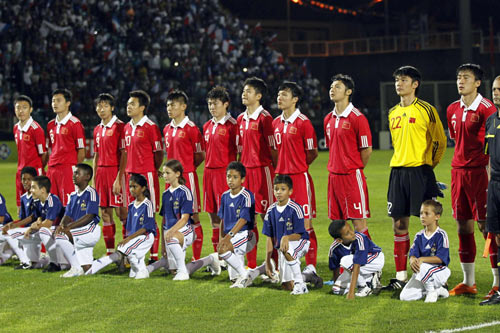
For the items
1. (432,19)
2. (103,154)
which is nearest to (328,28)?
(432,19)

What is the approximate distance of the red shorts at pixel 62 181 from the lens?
31.3ft

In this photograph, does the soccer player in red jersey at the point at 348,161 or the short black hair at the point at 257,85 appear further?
the short black hair at the point at 257,85

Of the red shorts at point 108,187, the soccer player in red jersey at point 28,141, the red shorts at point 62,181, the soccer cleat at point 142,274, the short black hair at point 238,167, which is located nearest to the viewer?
the short black hair at point 238,167

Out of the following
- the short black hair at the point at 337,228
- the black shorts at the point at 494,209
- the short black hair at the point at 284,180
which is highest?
the short black hair at the point at 284,180

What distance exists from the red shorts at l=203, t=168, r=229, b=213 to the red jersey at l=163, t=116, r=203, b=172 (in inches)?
14.6

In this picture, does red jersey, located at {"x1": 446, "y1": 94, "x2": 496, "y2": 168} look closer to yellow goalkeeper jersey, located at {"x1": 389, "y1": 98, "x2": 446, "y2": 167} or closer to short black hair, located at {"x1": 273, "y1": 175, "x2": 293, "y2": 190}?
yellow goalkeeper jersey, located at {"x1": 389, "y1": 98, "x2": 446, "y2": 167}

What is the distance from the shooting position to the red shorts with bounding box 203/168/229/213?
8.66 m

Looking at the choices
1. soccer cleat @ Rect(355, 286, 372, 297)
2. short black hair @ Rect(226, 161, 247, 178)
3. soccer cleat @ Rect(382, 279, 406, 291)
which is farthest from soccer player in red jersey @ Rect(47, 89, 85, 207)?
soccer cleat @ Rect(382, 279, 406, 291)

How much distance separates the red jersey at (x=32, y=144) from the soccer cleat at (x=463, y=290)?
5446 mm

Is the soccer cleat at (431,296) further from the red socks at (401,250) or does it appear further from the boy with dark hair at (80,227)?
the boy with dark hair at (80,227)

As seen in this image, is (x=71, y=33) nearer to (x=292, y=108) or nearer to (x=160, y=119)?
(x=160, y=119)

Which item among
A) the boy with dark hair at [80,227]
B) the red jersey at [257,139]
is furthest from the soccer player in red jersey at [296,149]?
the boy with dark hair at [80,227]

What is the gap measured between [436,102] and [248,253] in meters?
32.9

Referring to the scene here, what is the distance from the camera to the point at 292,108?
804cm
